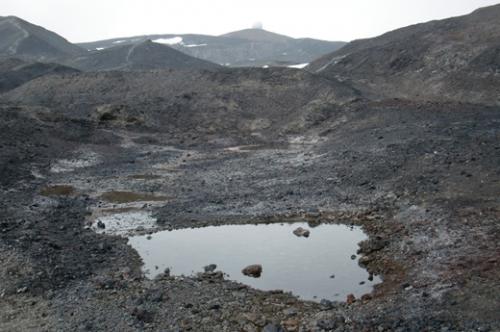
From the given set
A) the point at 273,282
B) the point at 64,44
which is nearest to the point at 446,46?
the point at 273,282

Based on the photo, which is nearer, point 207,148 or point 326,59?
point 207,148

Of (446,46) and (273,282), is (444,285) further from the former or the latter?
(446,46)

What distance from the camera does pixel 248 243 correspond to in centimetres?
1523

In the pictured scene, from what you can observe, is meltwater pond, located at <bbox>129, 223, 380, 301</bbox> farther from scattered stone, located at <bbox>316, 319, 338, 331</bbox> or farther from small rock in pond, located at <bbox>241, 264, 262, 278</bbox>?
scattered stone, located at <bbox>316, 319, 338, 331</bbox>

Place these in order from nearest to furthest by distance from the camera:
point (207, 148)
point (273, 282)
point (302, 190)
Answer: point (273, 282) → point (302, 190) → point (207, 148)

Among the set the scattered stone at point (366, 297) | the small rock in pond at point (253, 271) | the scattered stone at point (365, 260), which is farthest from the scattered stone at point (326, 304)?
the scattered stone at point (365, 260)

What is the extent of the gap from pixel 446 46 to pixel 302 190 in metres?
32.4

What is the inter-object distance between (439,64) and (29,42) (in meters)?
77.5

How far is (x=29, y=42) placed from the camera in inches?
3713

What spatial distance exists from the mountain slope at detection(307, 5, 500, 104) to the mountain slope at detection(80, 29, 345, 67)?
241ft

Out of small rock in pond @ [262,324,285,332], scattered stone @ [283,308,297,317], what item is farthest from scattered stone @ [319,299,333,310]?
small rock in pond @ [262,324,285,332]

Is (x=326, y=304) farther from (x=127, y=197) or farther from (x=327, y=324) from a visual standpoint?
(x=127, y=197)

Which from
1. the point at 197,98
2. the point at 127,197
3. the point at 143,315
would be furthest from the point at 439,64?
the point at 143,315

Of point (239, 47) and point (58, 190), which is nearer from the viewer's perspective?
point (58, 190)
